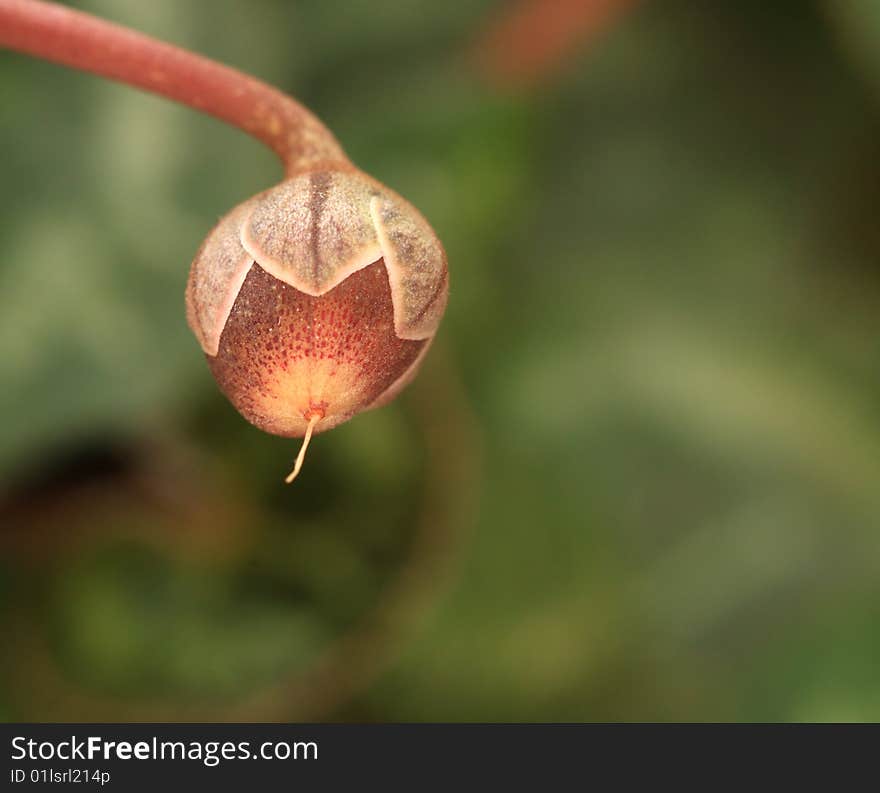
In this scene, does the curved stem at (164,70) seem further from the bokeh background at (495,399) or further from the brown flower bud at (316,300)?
the bokeh background at (495,399)

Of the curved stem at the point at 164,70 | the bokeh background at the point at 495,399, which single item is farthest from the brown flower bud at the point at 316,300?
the bokeh background at the point at 495,399

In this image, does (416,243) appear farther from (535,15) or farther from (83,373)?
(535,15)

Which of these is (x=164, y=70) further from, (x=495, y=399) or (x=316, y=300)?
(x=495, y=399)

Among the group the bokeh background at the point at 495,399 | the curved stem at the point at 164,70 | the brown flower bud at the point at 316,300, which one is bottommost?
the brown flower bud at the point at 316,300

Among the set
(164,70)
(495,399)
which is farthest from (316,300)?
(495,399)
